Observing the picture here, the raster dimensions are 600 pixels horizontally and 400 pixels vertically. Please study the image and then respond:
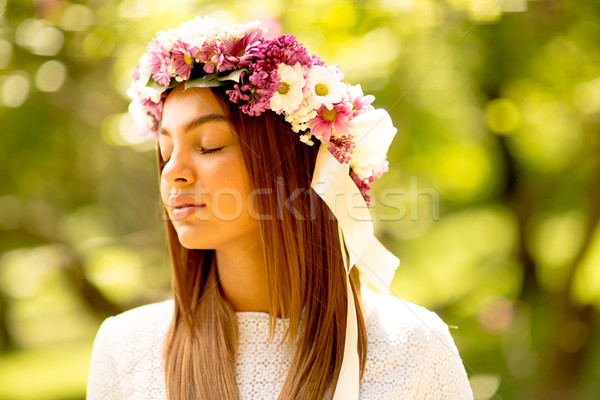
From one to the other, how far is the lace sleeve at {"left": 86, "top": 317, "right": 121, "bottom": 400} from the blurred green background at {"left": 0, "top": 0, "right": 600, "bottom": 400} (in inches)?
52.9

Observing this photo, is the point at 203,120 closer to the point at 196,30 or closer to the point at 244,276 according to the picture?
the point at 196,30

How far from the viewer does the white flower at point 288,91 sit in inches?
62.6

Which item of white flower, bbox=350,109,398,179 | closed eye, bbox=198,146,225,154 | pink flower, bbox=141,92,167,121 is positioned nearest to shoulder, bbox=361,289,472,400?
white flower, bbox=350,109,398,179

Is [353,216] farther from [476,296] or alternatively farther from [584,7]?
[476,296]

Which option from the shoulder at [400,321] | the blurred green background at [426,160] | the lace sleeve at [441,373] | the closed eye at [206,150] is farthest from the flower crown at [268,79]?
the blurred green background at [426,160]

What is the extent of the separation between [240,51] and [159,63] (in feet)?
0.85

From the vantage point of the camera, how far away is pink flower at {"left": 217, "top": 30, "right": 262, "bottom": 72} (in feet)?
5.23

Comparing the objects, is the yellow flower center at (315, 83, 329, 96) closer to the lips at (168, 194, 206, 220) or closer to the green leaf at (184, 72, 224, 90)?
the green leaf at (184, 72, 224, 90)

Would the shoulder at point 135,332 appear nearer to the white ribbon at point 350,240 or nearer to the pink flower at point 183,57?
the white ribbon at point 350,240

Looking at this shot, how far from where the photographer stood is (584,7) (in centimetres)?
320

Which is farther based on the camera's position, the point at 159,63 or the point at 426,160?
the point at 426,160

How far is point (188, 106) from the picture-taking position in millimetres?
1629

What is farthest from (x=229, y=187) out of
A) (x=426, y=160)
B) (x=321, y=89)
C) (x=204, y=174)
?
(x=426, y=160)

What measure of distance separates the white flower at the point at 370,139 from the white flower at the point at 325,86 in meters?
0.11
